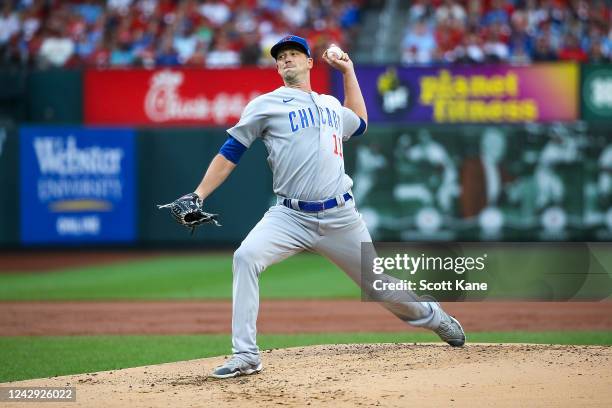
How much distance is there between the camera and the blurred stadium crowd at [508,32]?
1828 cm

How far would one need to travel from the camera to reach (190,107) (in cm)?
1847

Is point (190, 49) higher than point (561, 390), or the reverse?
point (190, 49)

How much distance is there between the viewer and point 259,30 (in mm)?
19266

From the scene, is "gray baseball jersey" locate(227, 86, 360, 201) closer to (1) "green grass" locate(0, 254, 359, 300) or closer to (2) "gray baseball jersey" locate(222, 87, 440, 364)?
(2) "gray baseball jersey" locate(222, 87, 440, 364)

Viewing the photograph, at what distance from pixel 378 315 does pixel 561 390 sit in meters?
5.13

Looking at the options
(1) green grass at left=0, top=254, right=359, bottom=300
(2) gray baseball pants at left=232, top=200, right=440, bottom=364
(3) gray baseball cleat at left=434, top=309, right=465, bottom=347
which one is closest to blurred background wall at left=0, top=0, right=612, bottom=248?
(1) green grass at left=0, top=254, right=359, bottom=300

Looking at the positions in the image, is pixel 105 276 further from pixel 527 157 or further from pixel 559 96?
pixel 559 96

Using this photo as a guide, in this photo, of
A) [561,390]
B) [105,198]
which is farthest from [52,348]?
[105,198]

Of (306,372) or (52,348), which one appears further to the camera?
(52,348)

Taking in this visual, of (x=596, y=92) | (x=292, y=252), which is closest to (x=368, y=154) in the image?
(x=596, y=92)

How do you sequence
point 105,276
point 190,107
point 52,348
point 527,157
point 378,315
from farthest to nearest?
point 190,107 → point 527,157 → point 105,276 → point 378,315 → point 52,348

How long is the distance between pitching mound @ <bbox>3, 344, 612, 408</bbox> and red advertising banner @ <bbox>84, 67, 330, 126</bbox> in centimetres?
1131

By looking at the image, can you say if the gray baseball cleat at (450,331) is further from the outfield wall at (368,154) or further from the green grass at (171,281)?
the outfield wall at (368,154)
